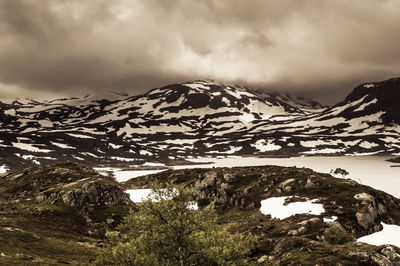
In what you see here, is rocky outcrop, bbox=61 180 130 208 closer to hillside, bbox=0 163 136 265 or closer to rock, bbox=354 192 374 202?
hillside, bbox=0 163 136 265

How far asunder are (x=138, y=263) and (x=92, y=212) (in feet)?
204

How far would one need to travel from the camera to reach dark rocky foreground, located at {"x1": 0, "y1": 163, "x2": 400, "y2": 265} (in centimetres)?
3625

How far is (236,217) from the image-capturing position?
89.5m

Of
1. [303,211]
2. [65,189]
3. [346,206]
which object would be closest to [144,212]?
[303,211]

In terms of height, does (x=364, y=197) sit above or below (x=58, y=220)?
below

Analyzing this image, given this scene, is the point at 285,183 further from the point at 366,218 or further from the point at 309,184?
the point at 366,218

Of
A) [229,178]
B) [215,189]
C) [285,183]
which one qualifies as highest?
[229,178]

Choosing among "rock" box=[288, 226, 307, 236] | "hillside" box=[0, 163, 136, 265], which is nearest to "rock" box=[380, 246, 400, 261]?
→ "rock" box=[288, 226, 307, 236]

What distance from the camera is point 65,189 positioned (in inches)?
3593

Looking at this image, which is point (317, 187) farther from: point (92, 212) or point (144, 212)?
point (144, 212)

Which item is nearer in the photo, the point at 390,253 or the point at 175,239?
the point at 175,239

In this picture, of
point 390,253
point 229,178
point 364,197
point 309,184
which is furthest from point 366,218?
point 229,178

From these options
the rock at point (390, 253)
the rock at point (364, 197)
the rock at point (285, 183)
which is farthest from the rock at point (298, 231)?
the rock at point (285, 183)

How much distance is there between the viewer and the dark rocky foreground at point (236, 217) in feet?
119
